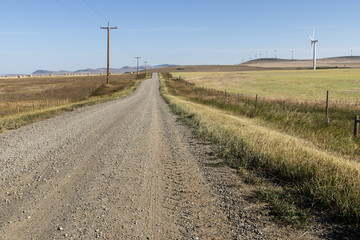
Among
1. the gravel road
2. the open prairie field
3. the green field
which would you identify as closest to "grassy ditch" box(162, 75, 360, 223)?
the gravel road

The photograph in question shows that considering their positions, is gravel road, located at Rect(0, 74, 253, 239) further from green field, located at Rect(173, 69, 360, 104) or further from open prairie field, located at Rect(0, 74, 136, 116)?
green field, located at Rect(173, 69, 360, 104)

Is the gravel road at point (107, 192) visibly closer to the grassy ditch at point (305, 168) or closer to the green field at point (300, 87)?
the grassy ditch at point (305, 168)

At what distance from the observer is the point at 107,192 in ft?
19.0

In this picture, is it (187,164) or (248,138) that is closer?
(187,164)

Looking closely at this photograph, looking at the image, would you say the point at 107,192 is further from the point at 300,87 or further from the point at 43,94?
the point at 43,94

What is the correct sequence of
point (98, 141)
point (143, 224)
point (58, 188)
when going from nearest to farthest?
1. point (143, 224)
2. point (58, 188)
3. point (98, 141)

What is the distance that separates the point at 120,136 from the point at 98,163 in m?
3.85

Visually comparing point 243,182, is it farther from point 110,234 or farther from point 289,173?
point 110,234

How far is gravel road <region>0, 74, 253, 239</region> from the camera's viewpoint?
437cm

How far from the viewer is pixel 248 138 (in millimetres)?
9727

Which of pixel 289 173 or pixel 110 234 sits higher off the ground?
pixel 289 173

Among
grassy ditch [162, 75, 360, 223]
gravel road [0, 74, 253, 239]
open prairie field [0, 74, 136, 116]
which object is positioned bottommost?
gravel road [0, 74, 253, 239]

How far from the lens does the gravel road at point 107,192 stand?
172 inches

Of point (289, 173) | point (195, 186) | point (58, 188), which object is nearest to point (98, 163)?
point (58, 188)
